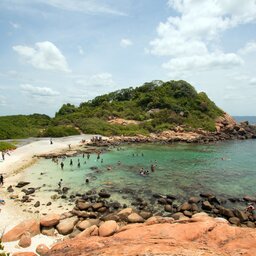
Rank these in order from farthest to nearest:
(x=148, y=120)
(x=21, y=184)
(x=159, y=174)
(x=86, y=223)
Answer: (x=148, y=120) → (x=159, y=174) → (x=21, y=184) → (x=86, y=223)

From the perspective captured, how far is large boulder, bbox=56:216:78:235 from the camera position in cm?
1894

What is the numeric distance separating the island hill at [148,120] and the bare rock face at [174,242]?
60.1 m

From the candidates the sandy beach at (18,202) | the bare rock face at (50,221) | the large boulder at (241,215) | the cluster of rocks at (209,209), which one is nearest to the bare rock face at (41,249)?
the sandy beach at (18,202)

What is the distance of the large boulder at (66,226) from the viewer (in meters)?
18.9

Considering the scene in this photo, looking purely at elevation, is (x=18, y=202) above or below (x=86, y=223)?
above

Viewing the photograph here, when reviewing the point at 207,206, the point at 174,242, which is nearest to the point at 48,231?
the point at 174,242

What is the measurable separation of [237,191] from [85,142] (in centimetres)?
4362

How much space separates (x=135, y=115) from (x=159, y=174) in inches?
2329

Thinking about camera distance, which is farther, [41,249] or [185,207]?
[185,207]

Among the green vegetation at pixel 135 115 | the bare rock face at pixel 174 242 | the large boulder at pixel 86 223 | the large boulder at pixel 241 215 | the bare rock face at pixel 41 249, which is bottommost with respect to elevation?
the large boulder at pixel 241 215

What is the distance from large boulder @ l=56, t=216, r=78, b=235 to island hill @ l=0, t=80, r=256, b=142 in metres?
52.7

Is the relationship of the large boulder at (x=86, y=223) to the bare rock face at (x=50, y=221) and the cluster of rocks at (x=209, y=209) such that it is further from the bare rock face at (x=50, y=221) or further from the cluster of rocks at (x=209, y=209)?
the cluster of rocks at (x=209, y=209)

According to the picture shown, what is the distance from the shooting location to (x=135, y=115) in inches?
3750

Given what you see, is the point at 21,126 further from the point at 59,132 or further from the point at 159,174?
the point at 159,174
